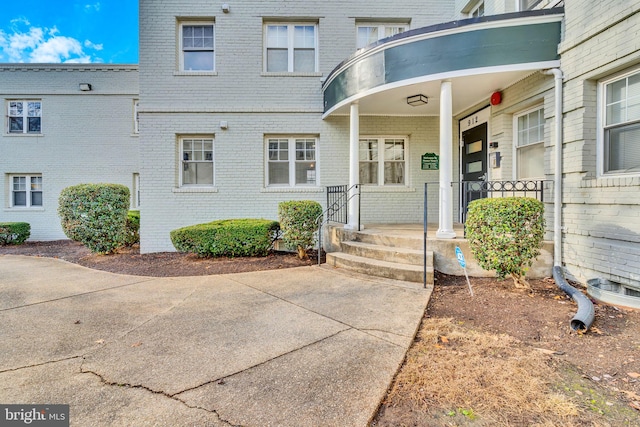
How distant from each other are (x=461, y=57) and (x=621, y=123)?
2407mm

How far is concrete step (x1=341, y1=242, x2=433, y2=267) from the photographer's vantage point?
5.16m

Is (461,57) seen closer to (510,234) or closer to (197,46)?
(510,234)

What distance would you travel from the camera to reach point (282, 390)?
218 cm

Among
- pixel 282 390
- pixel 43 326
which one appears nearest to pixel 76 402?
pixel 282 390

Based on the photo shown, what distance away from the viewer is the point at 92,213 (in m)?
7.22

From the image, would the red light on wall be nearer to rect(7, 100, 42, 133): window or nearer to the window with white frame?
the window with white frame

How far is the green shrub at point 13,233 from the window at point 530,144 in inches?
610

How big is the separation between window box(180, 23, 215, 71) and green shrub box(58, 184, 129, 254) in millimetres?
3730

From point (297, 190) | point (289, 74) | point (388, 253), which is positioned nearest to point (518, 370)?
point (388, 253)

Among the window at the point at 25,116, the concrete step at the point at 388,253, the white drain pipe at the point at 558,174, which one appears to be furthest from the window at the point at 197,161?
the window at the point at 25,116

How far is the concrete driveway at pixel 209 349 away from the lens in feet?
6.61

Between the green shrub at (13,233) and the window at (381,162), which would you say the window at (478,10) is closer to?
the window at (381,162)

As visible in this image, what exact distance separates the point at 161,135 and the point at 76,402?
740 centimetres

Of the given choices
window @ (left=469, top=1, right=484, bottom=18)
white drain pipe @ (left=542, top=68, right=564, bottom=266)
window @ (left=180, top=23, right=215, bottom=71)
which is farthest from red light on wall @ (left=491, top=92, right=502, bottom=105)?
window @ (left=180, top=23, right=215, bottom=71)
